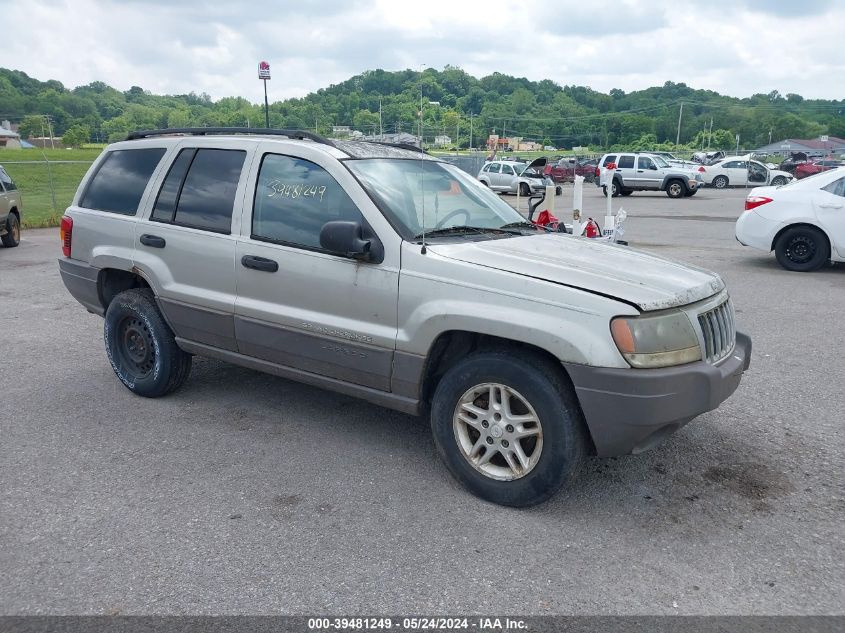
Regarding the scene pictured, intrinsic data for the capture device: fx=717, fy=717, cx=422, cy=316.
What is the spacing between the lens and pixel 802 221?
10.4 metres

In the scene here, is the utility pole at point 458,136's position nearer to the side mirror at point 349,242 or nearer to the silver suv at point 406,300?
the silver suv at point 406,300

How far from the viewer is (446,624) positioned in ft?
8.96

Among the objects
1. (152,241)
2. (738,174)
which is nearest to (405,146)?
(152,241)

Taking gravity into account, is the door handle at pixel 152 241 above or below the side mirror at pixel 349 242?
below

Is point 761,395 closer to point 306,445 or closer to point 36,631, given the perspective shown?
point 306,445

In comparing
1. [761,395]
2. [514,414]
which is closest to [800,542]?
[514,414]

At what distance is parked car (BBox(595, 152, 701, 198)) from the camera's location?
2992 centimetres

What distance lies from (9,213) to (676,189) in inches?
976

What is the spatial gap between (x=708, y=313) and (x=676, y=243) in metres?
11.5

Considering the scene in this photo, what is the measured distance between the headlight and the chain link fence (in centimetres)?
1740

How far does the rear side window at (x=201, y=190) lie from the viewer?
4.59 metres

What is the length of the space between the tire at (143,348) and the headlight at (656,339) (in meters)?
3.20

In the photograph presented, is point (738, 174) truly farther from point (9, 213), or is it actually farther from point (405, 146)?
point (405, 146)

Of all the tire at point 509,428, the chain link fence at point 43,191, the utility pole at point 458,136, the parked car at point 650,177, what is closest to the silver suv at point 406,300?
the tire at point 509,428
